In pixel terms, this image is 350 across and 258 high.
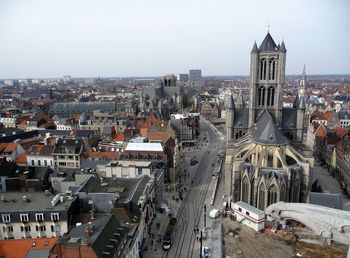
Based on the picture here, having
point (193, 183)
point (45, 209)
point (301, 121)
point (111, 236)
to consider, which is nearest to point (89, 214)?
point (45, 209)

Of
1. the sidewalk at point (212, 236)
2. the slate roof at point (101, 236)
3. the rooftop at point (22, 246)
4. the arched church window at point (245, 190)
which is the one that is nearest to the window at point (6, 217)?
the rooftop at point (22, 246)

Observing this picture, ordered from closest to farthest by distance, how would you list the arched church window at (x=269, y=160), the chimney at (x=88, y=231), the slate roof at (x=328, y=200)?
the chimney at (x=88, y=231) < the slate roof at (x=328, y=200) < the arched church window at (x=269, y=160)

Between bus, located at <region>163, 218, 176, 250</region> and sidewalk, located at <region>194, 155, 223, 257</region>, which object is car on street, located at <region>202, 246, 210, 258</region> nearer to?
sidewalk, located at <region>194, 155, 223, 257</region>

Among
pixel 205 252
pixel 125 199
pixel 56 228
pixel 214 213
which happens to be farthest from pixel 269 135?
pixel 56 228

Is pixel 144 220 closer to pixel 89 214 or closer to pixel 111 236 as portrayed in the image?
pixel 89 214

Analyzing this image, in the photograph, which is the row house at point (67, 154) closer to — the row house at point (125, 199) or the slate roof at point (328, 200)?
the row house at point (125, 199)

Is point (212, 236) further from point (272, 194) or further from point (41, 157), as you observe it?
point (41, 157)

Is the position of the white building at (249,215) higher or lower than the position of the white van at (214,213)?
higher

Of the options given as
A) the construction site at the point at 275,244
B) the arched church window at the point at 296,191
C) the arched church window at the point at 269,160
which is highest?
the arched church window at the point at 269,160
